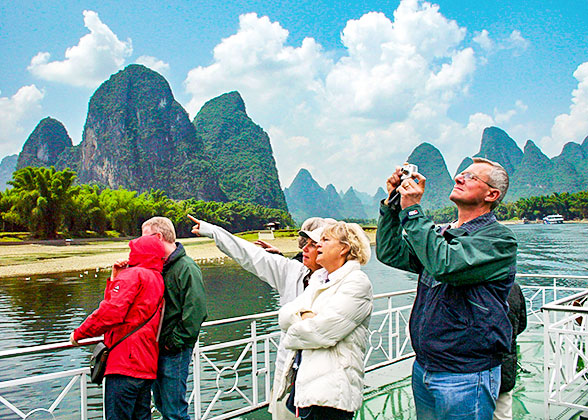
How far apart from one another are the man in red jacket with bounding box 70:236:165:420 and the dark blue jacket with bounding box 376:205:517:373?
3.61ft

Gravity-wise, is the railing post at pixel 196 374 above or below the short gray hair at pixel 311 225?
below

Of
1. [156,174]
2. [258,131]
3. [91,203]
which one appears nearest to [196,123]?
[258,131]

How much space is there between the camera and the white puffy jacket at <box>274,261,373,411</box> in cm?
158

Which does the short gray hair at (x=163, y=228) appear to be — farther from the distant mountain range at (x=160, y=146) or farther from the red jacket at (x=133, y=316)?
the distant mountain range at (x=160, y=146)

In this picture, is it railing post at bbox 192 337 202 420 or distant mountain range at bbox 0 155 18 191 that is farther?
distant mountain range at bbox 0 155 18 191

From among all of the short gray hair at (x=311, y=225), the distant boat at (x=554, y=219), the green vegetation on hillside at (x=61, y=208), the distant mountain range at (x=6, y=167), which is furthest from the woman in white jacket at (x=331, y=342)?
the distant mountain range at (x=6, y=167)

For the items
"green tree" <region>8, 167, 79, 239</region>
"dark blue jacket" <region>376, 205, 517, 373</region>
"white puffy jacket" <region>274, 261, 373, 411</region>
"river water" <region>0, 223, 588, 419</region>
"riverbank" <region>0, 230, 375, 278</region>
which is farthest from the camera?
"green tree" <region>8, 167, 79, 239</region>

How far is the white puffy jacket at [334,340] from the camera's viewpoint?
1578 millimetres

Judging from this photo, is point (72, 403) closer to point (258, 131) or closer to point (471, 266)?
point (471, 266)

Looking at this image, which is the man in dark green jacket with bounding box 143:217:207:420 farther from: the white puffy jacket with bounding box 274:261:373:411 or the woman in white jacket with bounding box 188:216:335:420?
the white puffy jacket with bounding box 274:261:373:411

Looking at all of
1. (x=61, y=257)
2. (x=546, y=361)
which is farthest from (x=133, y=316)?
(x=61, y=257)

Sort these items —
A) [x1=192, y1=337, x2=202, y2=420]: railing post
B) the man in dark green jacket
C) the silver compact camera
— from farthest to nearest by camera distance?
[x1=192, y1=337, x2=202, y2=420]: railing post
the man in dark green jacket
the silver compact camera

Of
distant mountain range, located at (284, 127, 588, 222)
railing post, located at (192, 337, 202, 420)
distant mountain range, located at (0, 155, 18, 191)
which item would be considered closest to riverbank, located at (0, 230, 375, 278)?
railing post, located at (192, 337, 202, 420)

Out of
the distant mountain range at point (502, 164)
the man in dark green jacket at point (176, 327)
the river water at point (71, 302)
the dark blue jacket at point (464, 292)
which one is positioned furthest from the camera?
Result: the distant mountain range at point (502, 164)
